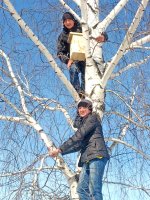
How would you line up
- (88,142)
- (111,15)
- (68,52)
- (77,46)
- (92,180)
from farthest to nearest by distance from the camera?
(68,52)
(111,15)
(77,46)
(88,142)
(92,180)

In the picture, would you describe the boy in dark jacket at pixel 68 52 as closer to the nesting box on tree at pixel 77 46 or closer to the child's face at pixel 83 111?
the nesting box on tree at pixel 77 46

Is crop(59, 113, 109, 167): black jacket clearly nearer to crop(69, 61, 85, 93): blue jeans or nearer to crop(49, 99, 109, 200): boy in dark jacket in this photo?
crop(49, 99, 109, 200): boy in dark jacket

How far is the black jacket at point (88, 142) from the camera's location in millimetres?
4004

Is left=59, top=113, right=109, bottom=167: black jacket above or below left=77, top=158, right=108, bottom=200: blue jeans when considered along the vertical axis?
above

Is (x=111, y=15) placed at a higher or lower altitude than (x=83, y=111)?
higher

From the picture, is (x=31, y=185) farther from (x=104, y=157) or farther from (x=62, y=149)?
(x=104, y=157)

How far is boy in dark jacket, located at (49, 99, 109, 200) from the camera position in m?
3.97

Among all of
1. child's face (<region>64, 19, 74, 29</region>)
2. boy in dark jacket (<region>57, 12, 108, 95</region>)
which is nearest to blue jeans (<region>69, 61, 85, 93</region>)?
boy in dark jacket (<region>57, 12, 108, 95</region>)

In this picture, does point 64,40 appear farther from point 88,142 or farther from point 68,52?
point 88,142

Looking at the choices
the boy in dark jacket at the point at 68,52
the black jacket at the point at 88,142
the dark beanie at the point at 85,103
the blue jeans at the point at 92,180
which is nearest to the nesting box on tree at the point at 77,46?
the boy in dark jacket at the point at 68,52

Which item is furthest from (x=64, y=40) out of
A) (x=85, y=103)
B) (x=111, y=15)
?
(x=85, y=103)

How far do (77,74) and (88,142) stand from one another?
1050 millimetres

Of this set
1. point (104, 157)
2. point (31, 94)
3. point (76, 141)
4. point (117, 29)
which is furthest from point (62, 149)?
point (117, 29)

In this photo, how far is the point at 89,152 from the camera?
4023 mm
